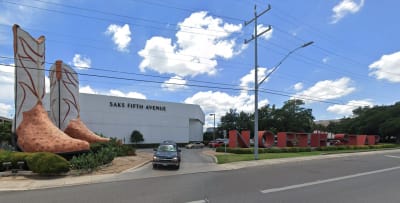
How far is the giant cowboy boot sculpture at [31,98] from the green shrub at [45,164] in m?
3.82

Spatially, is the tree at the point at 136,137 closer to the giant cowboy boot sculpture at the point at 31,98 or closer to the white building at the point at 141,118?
the white building at the point at 141,118

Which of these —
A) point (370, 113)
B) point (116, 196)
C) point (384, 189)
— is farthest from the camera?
point (370, 113)

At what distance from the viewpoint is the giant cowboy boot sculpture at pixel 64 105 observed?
29.0 m

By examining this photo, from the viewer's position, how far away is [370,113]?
80000mm

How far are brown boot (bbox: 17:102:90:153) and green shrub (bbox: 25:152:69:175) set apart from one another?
129 inches

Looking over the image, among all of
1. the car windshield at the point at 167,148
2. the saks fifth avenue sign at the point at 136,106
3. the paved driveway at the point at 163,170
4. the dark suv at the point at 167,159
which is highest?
the saks fifth avenue sign at the point at 136,106

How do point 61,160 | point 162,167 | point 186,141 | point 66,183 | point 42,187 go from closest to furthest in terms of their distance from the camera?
point 42,187 < point 66,183 < point 61,160 < point 162,167 < point 186,141

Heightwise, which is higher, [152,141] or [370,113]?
[370,113]

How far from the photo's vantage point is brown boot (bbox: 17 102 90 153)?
19406mm

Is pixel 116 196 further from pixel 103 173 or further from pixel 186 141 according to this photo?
pixel 186 141

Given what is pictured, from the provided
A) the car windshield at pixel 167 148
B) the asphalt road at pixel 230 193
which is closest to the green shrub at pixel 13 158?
the asphalt road at pixel 230 193

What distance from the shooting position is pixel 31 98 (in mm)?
22516

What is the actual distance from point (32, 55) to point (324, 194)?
20369 millimetres

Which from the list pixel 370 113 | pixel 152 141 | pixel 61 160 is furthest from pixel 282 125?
pixel 61 160
